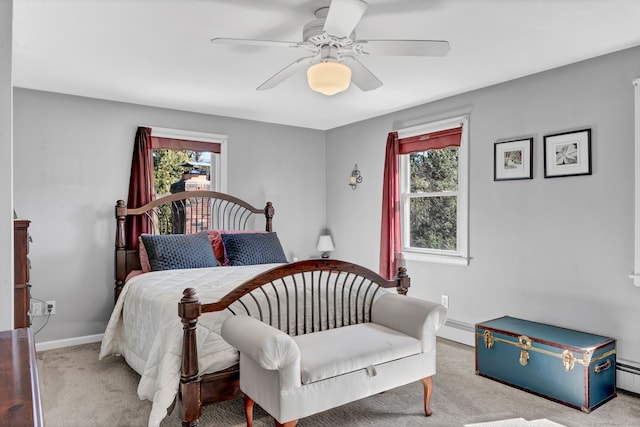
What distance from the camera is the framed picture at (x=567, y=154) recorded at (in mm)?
3180

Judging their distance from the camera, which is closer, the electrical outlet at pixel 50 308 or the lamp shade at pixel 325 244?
the electrical outlet at pixel 50 308

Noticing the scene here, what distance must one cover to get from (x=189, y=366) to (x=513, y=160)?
118 inches

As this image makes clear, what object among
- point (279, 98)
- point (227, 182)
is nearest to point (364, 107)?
point (279, 98)

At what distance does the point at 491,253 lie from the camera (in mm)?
3854

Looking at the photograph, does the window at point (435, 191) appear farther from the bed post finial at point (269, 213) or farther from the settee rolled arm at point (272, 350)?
the settee rolled arm at point (272, 350)

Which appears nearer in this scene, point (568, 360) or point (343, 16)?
point (343, 16)

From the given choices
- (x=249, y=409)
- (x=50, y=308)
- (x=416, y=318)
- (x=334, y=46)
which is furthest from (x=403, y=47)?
(x=50, y=308)

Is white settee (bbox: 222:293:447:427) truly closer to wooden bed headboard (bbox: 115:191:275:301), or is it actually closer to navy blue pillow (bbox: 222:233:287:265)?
navy blue pillow (bbox: 222:233:287:265)

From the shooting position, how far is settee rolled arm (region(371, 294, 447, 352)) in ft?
8.66

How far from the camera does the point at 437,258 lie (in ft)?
14.3

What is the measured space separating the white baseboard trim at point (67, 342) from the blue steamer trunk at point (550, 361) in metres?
3.49

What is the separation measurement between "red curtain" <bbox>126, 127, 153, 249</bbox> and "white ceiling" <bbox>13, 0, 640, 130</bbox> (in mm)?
421

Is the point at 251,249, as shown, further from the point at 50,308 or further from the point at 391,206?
the point at 50,308

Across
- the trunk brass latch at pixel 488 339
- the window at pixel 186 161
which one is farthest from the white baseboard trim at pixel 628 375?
the window at pixel 186 161
